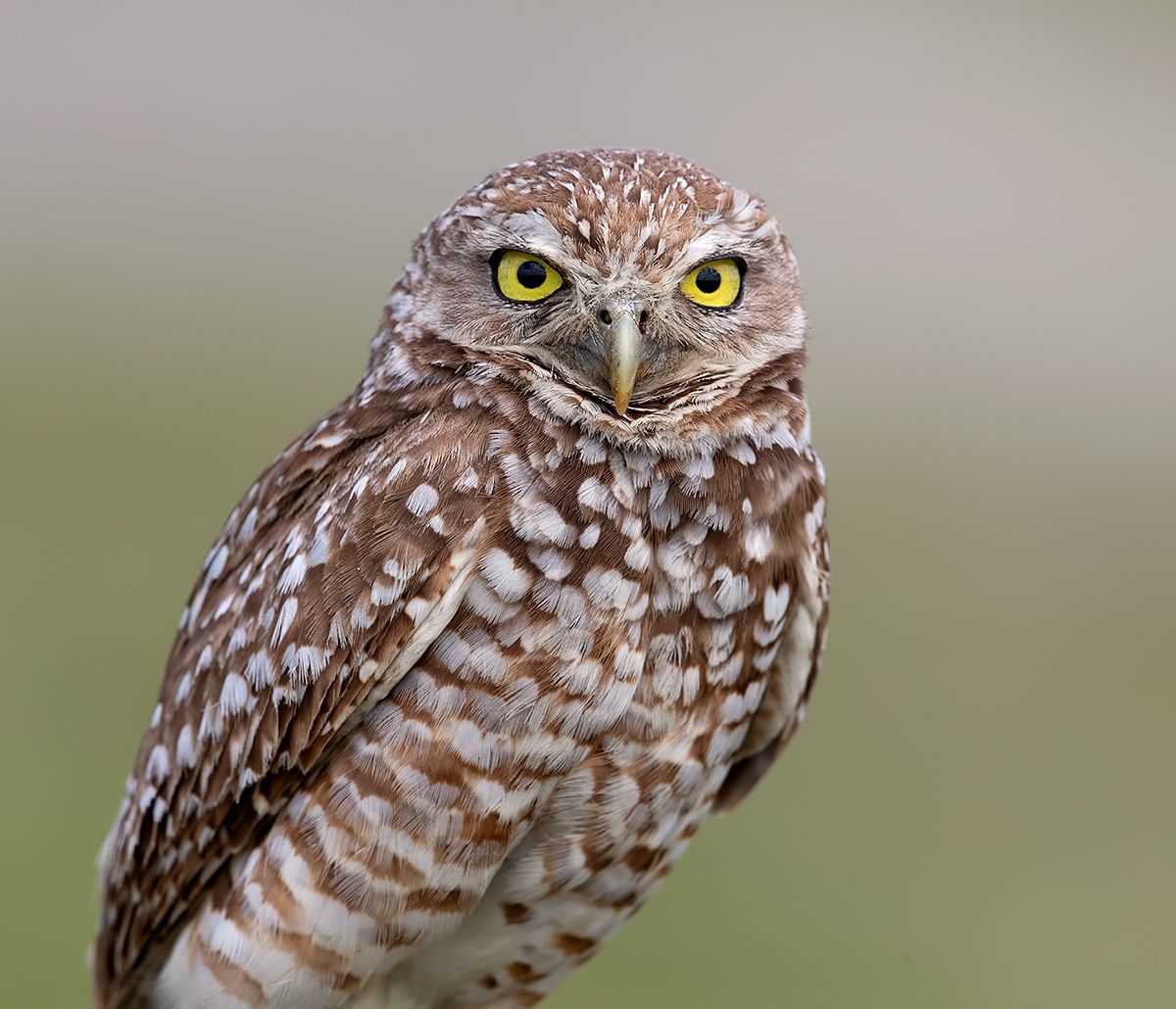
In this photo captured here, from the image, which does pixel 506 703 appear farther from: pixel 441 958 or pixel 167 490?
pixel 167 490

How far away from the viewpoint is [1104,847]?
799cm

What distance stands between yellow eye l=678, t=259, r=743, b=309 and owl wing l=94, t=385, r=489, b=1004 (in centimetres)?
46

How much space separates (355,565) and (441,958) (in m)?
0.89

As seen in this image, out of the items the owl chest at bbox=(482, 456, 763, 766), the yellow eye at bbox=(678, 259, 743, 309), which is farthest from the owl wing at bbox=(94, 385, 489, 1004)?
the yellow eye at bbox=(678, 259, 743, 309)

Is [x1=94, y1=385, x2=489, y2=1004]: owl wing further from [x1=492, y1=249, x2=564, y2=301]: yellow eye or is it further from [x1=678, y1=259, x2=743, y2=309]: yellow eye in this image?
[x1=678, y1=259, x2=743, y2=309]: yellow eye

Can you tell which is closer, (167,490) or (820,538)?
(820,538)

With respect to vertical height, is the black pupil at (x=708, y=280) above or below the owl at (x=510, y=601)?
above

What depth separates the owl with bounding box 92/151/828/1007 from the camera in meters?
2.73

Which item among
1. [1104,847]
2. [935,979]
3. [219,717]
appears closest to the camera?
[219,717]

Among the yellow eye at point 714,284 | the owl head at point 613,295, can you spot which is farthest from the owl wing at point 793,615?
the yellow eye at point 714,284

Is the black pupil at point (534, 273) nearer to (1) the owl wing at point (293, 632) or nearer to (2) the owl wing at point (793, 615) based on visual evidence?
(1) the owl wing at point (293, 632)

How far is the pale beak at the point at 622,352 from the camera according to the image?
268 centimetres

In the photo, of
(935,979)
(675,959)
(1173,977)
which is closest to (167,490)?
(675,959)

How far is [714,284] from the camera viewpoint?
285 cm
